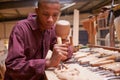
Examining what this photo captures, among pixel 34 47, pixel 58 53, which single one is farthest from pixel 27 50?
pixel 58 53

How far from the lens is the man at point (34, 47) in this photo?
1.29m

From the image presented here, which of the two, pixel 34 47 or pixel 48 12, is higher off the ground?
pixel 48 12

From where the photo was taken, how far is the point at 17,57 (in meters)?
1.29

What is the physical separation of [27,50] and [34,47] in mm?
63

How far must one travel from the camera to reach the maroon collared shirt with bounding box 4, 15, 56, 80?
4.24 ft

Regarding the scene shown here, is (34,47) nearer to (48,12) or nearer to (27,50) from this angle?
(27,50)

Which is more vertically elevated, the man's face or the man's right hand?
the man's face

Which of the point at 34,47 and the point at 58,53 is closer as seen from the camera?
the point at 58,53

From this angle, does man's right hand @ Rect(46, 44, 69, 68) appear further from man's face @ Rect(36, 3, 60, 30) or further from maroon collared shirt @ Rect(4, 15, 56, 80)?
man's face @ Rect(36, 3, 60, 30)

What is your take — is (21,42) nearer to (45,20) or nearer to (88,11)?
(45,20)

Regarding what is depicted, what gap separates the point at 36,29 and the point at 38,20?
0.22ft

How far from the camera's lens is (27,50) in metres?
1.48

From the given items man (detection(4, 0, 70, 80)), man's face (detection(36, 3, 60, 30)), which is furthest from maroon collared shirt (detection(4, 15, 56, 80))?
man's face (detection(36, 3, 60, 30))

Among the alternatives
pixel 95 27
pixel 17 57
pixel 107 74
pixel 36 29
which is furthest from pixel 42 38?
pixel 95 27
